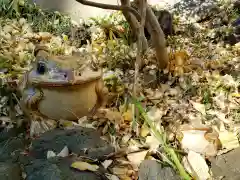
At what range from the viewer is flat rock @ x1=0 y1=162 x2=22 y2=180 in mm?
1579

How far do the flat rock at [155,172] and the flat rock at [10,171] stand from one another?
52 centimetres

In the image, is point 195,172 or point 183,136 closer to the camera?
point 195,172

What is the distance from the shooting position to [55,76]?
191 cm

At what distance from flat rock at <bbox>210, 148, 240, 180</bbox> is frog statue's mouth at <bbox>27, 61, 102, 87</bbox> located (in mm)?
734

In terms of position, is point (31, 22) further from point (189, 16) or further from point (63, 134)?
point (63, 134)

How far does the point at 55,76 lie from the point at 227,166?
92 cm

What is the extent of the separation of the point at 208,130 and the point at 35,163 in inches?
34.6

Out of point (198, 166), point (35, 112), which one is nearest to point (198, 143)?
point (198, 166)

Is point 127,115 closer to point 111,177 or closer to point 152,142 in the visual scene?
point 152,142

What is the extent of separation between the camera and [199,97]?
7.72 feet

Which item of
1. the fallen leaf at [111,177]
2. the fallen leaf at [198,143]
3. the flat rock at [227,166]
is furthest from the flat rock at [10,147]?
the flat rock at [227,166]

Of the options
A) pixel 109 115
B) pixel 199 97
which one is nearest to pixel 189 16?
pixel 199 97

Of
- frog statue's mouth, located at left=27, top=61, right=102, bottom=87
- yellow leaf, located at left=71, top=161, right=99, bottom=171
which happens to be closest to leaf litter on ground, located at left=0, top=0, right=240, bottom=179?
yellow leaf, located at left=71, top=161, right=99, bottom=171

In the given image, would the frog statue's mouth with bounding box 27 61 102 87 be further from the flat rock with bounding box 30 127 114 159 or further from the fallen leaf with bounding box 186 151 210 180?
the fallen leaf with bounding box 186 151 210 180
